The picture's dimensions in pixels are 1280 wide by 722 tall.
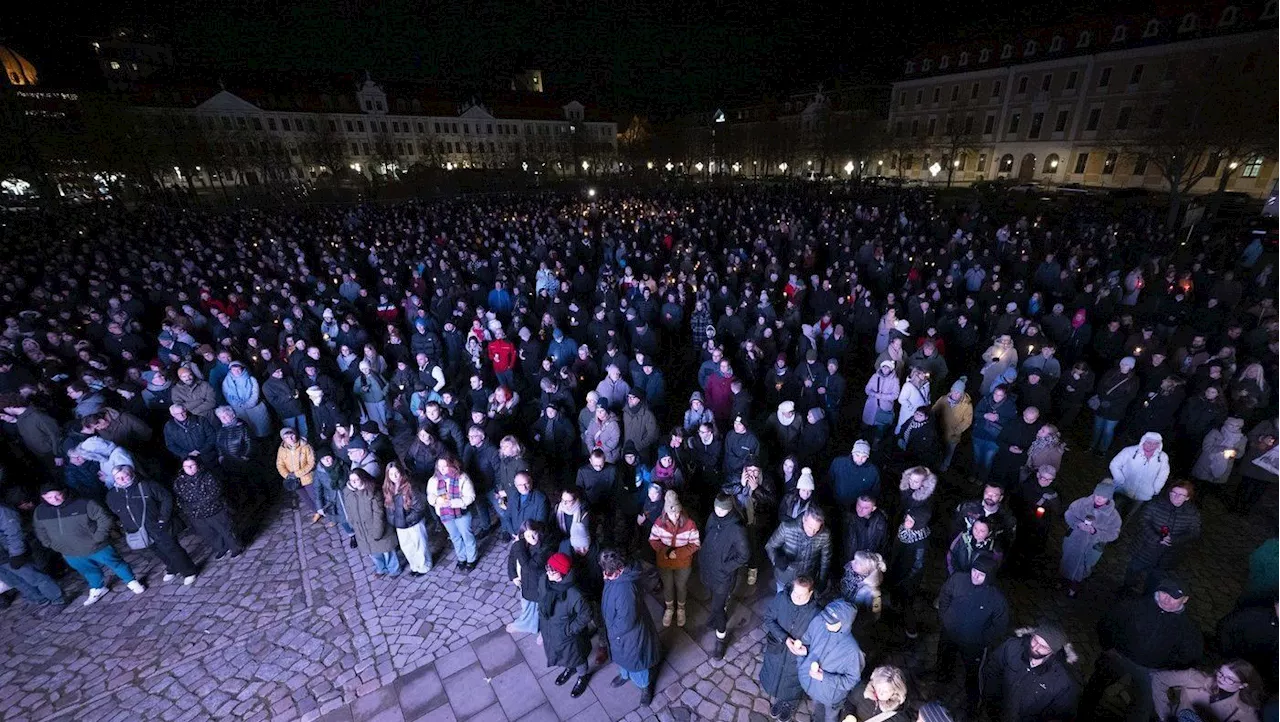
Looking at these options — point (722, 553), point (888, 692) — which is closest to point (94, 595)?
point (722, 553)

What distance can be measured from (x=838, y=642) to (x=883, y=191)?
3760 cm

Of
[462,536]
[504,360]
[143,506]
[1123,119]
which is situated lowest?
[462,536]

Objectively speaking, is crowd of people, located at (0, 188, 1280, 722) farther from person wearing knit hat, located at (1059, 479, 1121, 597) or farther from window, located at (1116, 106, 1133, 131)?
window, located at (1116, 106, 1133, 131)

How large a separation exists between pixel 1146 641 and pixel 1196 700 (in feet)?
1.71

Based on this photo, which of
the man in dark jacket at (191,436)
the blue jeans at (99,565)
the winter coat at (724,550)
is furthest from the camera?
the man in dark jacket at (191,436)

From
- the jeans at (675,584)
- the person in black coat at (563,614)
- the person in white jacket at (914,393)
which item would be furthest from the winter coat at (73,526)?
the person in white jacket at (914,393)

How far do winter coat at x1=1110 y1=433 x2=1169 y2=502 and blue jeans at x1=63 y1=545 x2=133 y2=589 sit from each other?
37.8 feet

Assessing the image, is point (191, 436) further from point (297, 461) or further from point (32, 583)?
point (32, 583)

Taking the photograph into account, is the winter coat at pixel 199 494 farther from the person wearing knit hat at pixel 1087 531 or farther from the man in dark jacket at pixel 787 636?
the person wearing knit hat at pixel 1087 531

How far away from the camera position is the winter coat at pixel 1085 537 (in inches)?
201

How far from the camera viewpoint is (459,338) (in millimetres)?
10109

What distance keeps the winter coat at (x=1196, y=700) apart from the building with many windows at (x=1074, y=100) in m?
27.8

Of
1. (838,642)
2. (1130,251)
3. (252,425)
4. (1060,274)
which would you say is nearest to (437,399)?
(252,425)

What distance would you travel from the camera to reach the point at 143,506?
5.92 metres
